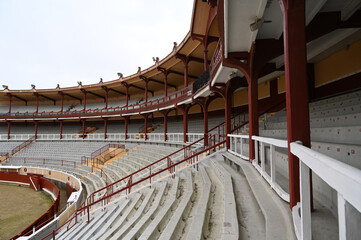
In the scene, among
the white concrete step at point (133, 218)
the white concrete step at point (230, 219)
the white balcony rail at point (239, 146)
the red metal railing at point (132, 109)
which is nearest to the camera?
the white concrete step at point (230, 219)

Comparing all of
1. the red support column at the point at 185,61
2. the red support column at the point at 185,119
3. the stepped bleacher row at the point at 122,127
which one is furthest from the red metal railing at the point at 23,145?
the red support column at the point at 185,61

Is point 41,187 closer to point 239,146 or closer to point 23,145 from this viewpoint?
point 23,145

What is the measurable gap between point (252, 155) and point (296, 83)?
4278mm

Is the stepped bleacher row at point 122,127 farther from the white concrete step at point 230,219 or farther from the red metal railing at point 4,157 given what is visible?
the white concrete step at point 230,219

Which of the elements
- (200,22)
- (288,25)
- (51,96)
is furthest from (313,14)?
(51,96)

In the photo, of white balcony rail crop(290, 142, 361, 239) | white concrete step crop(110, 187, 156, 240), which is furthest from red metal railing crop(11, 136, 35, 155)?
white balcony rail crop(290, 142, 361, 239)

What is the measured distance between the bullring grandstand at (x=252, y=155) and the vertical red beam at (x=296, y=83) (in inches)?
0.6

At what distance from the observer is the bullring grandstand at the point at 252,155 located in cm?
272

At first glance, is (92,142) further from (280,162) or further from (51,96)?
(280,162)

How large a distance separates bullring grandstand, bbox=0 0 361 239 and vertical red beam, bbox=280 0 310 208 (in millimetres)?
15

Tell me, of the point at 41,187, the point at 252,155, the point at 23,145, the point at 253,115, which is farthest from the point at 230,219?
the point at 23,145

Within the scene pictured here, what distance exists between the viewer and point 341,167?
924mm

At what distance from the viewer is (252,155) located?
6.58 metres

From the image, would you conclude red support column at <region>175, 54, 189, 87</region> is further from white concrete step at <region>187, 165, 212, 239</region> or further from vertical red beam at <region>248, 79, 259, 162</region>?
white concrete step at <region>187, 165, 212, 239</region>
